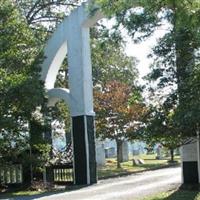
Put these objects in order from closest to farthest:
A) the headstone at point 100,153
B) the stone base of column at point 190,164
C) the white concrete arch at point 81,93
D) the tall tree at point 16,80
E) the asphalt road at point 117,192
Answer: the asphalt road at point 117,192 < the stone base of column at point 190,164 < the tall tree at point 16,80 < the white concrete arch at point 81,93 < the headstone at point 100,153

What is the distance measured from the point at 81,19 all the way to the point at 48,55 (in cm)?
305

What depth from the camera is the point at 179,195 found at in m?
16.8

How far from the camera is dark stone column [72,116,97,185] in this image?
23.3m

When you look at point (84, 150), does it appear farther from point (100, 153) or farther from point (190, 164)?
point (100, 153)

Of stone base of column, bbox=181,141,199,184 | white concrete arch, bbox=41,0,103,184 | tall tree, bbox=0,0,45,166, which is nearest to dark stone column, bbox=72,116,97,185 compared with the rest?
white concrete arch, bbox=41,0,103,184

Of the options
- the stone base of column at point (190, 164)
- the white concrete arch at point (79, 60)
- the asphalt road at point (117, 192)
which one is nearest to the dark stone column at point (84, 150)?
the white concrete arch at point (79, 60)

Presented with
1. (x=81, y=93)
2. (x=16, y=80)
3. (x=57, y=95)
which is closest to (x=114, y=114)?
(x=57, y=95)

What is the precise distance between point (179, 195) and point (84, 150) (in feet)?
24.1

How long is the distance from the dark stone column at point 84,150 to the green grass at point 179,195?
20.3ft

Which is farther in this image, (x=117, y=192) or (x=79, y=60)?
(x=79, y=60)

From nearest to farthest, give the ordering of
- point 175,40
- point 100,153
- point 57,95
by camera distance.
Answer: point 175,40
point 57,95
point 100,153

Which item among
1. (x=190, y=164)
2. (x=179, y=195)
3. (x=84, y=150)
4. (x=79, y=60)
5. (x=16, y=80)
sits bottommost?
(x=179, y=195)

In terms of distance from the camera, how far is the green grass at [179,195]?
53.3 ft

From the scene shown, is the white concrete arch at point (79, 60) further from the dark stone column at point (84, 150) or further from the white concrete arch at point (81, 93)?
the dark stone column at point (84, 150)
